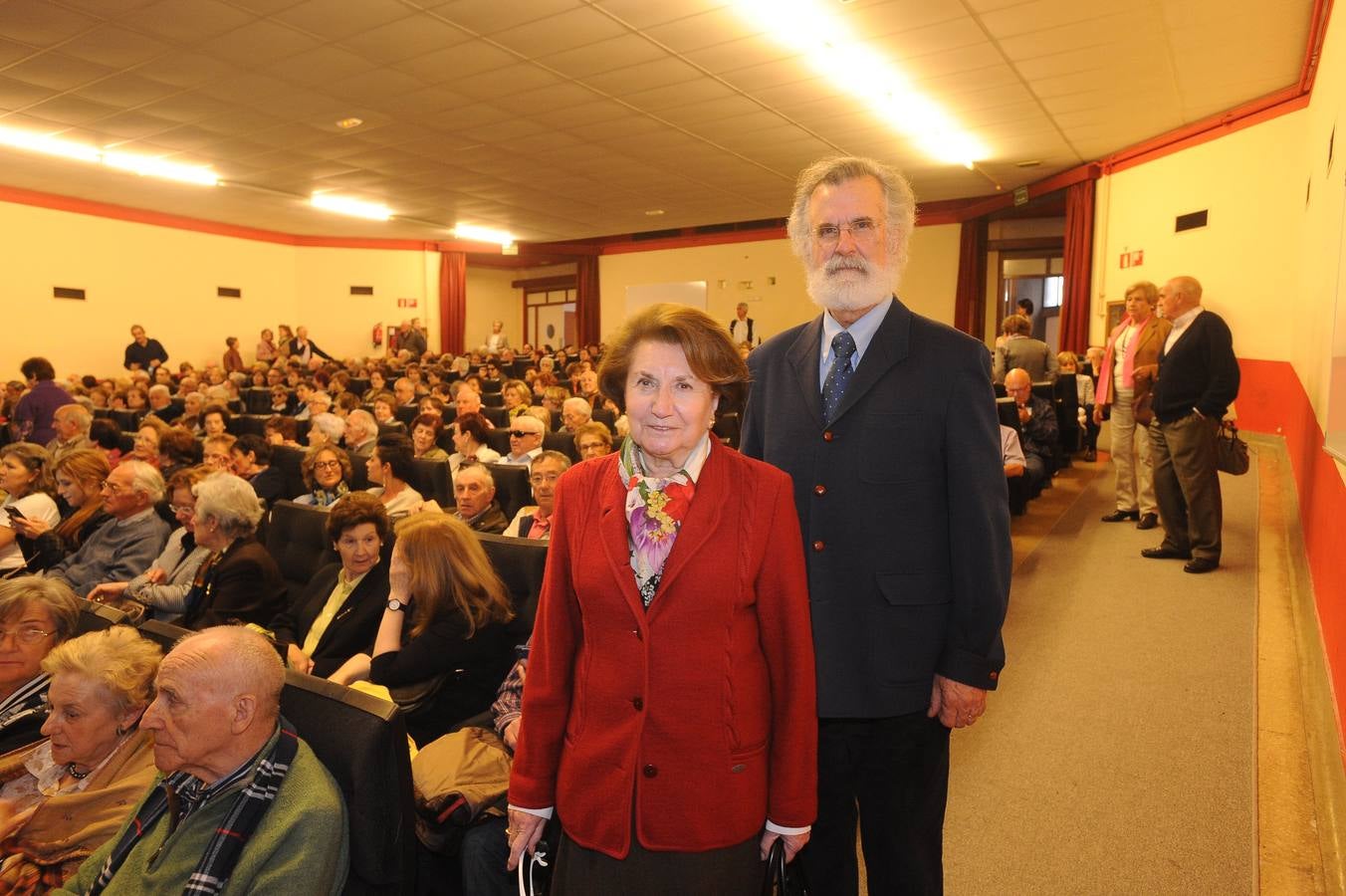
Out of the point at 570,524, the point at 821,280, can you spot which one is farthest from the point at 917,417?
the point at 570,524

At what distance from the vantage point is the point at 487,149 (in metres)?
8.80

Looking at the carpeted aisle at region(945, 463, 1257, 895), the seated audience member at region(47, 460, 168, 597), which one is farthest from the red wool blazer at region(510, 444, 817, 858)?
the seated audience member at region(47, 460, 168, 597)

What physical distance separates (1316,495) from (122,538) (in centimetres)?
510

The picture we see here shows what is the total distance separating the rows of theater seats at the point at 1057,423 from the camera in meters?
4.77

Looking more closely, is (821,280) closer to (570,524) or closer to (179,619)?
(570,524)

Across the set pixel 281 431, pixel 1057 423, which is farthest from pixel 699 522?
pixel 281 431

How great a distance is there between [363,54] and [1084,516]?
5868 millimetres

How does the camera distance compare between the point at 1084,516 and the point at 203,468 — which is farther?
the point at 1084,516

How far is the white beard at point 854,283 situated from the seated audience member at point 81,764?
1.69 m

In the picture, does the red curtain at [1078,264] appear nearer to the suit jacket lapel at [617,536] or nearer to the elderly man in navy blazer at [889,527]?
the elderly man in navy blazer at [889,527]

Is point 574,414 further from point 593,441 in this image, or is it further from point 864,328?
point 864,328

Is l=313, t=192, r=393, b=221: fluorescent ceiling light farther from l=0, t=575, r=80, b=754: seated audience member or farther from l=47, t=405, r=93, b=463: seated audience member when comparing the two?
l=0, t=575, r=80, b=754: seated audience member

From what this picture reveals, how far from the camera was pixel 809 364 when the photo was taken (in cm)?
139

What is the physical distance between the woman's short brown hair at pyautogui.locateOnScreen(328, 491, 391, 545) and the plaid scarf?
1.24 m
